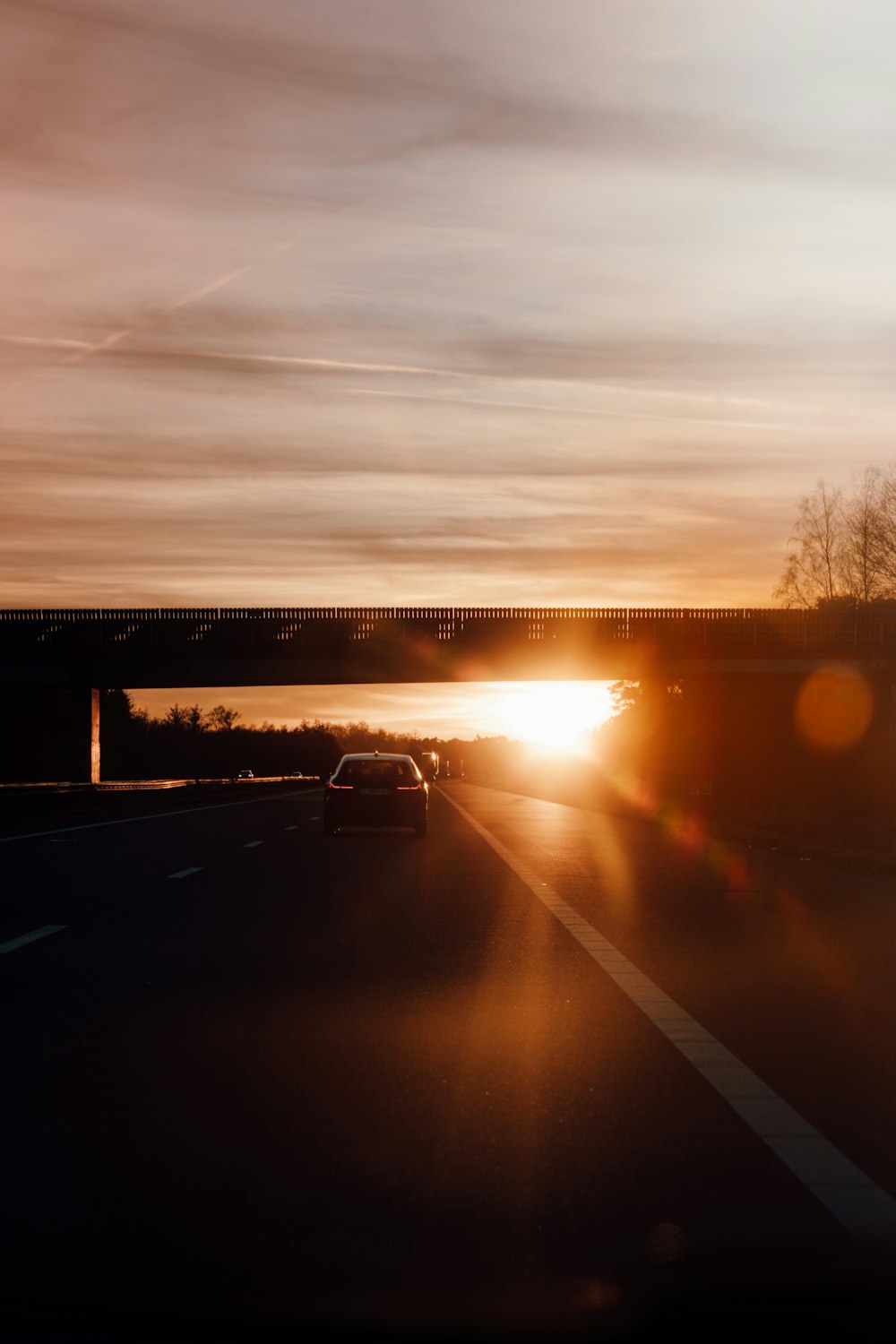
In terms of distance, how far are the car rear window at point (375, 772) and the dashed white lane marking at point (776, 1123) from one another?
65.4ft

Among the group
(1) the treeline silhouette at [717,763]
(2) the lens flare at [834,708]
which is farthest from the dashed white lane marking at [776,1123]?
(2) the lens flare at [834,708]

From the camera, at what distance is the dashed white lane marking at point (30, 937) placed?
41.2 ft

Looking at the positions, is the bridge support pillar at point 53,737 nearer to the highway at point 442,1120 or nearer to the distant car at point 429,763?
the distant car at point 429,763

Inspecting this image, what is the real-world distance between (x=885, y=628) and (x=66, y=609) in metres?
43.0

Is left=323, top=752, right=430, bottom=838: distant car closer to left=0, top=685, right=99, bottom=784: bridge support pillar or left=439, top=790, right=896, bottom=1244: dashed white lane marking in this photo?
left=439, top=790, right=896, bottom=1244: dashed white lane marking

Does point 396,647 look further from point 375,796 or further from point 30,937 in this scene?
point 30,937

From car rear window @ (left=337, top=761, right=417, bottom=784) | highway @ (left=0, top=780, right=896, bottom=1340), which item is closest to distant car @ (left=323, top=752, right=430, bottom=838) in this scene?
car rear window @ (left=337, top=761, right=417, bottom=784)

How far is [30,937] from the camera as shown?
1322 cm

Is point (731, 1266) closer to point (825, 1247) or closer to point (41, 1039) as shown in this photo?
point (825, 1247)

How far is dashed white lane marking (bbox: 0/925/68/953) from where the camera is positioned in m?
12.6

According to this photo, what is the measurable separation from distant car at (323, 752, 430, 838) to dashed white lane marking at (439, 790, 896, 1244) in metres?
19.6

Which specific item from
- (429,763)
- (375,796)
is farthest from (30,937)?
(429,763)

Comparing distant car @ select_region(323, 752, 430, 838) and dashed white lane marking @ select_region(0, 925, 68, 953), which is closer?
dashed white lane marking @ select_region(0, 925, 68, 953)

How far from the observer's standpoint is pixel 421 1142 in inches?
257
